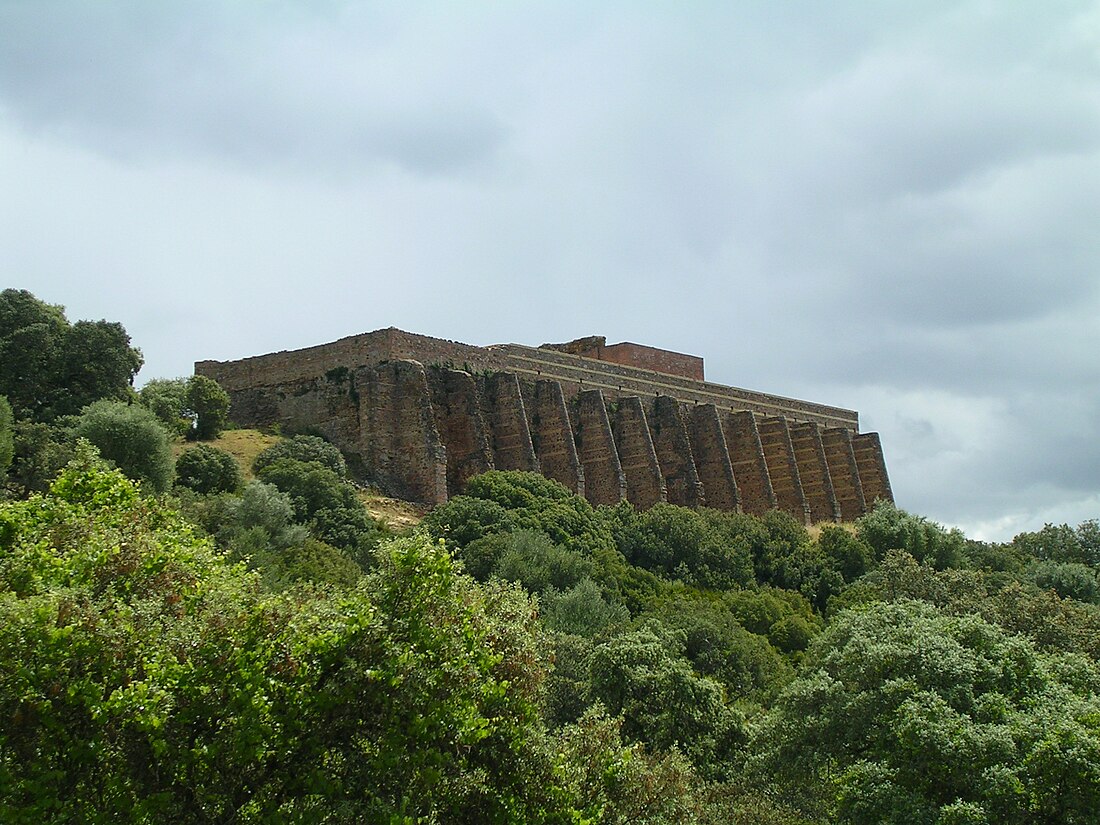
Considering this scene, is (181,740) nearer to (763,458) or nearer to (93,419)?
(93,419)

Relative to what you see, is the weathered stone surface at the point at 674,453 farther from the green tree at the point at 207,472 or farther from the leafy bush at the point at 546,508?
the green tree at the point at 207,472

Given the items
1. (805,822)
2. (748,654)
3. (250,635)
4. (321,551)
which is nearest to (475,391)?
(321,551)

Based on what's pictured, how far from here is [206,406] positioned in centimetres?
3969

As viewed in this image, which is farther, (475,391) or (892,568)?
(475,391)

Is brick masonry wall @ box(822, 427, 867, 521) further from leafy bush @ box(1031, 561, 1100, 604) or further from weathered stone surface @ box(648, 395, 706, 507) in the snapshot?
leafy bush @ box(1031, 561, 1100, 604)

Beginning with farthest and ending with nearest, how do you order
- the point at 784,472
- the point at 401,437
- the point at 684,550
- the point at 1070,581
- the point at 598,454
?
the point at 784,472 → the point at 598,454 → the point at 401,437 → the point at 1070,581 → the point at 684,550

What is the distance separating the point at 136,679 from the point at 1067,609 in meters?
21.9

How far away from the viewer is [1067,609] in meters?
27.5

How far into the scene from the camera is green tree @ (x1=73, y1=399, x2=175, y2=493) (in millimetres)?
31406

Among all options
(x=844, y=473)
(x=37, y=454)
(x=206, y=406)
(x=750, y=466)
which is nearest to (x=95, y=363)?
(x=206, y=406)

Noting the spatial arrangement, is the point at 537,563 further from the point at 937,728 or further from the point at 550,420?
the point at 937,728

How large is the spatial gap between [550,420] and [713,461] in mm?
9952

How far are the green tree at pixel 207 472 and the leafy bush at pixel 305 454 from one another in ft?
4.86

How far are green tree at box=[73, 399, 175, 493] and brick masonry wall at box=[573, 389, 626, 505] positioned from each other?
18063mm
